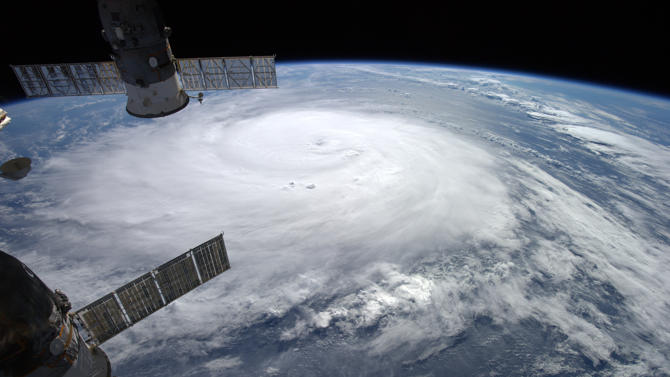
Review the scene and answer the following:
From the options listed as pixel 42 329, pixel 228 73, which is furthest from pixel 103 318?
pixel 228 73

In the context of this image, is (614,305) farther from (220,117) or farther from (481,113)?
(220,117)

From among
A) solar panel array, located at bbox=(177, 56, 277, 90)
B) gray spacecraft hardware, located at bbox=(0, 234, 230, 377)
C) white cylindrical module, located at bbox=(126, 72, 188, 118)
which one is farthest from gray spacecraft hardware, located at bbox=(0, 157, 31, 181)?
solar panel array, located at bbox=(177, 56, 277, 90)

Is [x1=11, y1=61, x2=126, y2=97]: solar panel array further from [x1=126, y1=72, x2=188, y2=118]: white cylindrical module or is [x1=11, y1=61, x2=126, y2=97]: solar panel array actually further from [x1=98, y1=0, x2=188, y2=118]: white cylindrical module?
[x1=98, y1=0, x2=188, y2=118]: white cylindrical module

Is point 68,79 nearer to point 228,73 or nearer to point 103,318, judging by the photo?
point 228,73

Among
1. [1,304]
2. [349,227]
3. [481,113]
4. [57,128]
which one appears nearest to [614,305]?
[349,227]

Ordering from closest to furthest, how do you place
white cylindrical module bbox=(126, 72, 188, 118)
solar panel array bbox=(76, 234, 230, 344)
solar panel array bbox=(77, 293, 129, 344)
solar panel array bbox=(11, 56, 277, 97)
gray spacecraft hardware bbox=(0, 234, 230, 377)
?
gray spacecraft hardware bbox=(0, 234, 230, 377), solar panel array bbox=(77, 293, 129, 344), solar panel array bbox=(76, 234, 230, 344), white cylindrical module bbox=(126, 72, 188, 118), solar panel array bbox=(11, 56, 277, 97)
